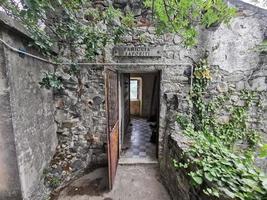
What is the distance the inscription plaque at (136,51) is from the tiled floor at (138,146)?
2.12m

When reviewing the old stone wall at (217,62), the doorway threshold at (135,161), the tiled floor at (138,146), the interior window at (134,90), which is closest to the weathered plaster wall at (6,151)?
the old stone wall at (217,62)

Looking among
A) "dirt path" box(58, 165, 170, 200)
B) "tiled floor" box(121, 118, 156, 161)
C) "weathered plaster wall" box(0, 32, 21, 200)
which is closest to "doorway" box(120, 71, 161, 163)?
"tiled floor" box(121, 118, 156, 161)

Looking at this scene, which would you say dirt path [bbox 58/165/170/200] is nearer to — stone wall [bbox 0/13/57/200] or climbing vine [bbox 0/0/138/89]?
stone wall [bbox 0/13/57/200]

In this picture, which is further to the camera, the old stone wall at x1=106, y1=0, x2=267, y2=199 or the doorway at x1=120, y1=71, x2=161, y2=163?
the doorway at x1=120, y1=71, x2=161, y2=163

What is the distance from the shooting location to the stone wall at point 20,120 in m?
1.64

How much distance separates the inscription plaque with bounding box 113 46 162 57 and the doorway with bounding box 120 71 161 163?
43 centimetres

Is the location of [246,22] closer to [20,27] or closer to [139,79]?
[20,27]

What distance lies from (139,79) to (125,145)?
153 inches

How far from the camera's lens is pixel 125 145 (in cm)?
402

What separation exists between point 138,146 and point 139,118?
309 centimetres

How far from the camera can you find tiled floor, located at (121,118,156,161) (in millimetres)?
3461

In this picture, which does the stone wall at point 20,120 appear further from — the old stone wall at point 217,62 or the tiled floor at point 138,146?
the tiled floor at point 138,146

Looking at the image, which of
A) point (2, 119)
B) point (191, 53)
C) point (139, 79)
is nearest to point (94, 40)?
point (2, 119)

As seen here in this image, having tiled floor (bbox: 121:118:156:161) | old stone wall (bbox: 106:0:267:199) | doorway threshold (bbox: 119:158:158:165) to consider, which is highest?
old stone wall (bbox: 106:0:267:199)
